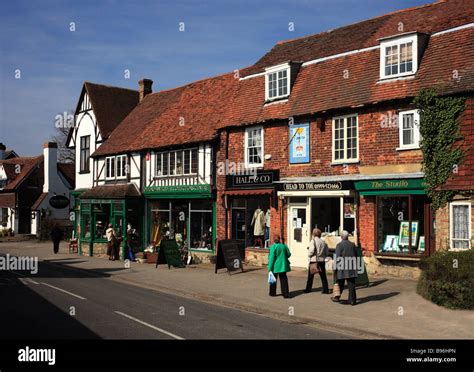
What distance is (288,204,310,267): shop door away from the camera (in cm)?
2138

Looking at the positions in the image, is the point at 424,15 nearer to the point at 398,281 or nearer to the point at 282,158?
the point at 282,158

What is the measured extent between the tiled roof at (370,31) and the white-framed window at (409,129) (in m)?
3.07

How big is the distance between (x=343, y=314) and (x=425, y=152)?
6.45 meters

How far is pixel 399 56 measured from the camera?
745 inches

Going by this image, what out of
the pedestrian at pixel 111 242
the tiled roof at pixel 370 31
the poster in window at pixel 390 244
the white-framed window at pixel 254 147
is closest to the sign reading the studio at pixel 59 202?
the pedestrian at pixel 111 242

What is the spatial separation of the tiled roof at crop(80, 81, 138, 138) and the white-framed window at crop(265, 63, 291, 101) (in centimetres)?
1519

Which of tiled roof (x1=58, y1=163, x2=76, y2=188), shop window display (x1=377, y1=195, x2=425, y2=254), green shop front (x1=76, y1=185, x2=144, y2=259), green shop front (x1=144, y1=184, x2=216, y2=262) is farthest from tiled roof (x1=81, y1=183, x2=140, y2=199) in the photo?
tiled roof (x1=58, y1=163, x2=76, y2=188)

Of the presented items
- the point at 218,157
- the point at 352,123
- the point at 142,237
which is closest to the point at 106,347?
the point at 352,123

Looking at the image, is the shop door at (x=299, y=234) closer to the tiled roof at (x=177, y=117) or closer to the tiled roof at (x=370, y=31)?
the tiled roof at (x=177, y=117)

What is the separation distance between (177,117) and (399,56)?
1430 centimetres

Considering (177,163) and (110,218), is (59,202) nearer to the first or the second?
(110,218)

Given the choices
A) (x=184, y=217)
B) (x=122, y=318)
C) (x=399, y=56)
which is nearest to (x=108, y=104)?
(x=184, y=217)

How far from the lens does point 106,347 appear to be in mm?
9477

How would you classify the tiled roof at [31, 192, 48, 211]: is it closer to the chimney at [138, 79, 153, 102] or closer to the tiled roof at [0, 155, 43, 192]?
the tiled roof at [0, 155, 43, 192]
